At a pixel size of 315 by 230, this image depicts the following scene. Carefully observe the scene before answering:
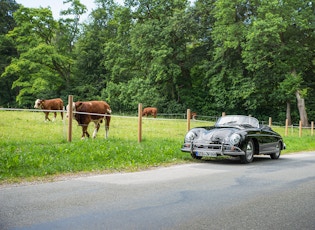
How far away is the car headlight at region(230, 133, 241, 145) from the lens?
11.1 meters

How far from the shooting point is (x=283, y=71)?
39.9m

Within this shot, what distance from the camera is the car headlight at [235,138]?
11129mm

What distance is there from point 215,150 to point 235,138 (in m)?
0.73

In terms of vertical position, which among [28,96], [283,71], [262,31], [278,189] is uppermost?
[262,31]

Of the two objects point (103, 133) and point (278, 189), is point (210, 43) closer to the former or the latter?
point (103, 133)

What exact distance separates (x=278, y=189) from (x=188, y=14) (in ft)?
128

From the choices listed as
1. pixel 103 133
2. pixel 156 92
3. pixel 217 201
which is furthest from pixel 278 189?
pixel 156 92

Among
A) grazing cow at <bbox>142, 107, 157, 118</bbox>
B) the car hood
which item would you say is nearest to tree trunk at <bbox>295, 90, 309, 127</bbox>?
grazing cow at <bbox>142, 107, 157, 118</bbox>

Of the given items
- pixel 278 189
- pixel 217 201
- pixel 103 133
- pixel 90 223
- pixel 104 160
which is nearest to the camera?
pixel 90 223

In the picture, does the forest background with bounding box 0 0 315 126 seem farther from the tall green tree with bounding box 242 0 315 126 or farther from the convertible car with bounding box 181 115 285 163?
the convertible car with bounding box 181 115 285 163

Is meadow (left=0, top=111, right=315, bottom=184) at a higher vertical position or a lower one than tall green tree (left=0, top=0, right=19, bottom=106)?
lower

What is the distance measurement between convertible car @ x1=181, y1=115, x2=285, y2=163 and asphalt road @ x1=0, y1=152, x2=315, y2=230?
2.46 meters

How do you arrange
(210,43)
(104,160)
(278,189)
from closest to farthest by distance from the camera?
1. (278,189)
2. (104,160)
3. (210,43)

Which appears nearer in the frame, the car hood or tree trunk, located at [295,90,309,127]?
the car hood
